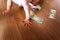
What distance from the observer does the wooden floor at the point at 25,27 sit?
1294 mm

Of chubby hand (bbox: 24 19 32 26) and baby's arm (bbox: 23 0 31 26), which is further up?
baby's arm (bbox: 23 0 31 26)

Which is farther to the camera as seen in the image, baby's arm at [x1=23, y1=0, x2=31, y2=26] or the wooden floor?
baby's arm at [x1=23, y1=0, x2=31, y2=26]

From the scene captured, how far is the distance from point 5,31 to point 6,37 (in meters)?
0.08

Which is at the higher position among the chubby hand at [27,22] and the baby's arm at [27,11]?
the baby's arm at [27,11]

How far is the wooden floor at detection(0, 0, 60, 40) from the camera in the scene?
1294 millimetres

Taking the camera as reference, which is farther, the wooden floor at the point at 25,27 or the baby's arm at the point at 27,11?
the baby's arm at the point at 27,11

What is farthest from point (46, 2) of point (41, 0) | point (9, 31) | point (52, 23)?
point (9, 31)

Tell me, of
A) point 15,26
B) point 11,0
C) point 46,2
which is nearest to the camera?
point 15,26

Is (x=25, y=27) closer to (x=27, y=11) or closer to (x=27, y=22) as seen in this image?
(x=27, y=22)

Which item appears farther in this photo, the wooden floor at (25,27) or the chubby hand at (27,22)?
the chubby hand at (27,22)

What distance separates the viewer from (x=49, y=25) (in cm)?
143

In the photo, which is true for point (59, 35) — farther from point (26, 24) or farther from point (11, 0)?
point (11, 0)

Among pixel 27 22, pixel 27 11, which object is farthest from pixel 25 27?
pixel 27 11

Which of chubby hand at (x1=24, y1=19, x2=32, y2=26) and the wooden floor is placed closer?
the wooden floor
